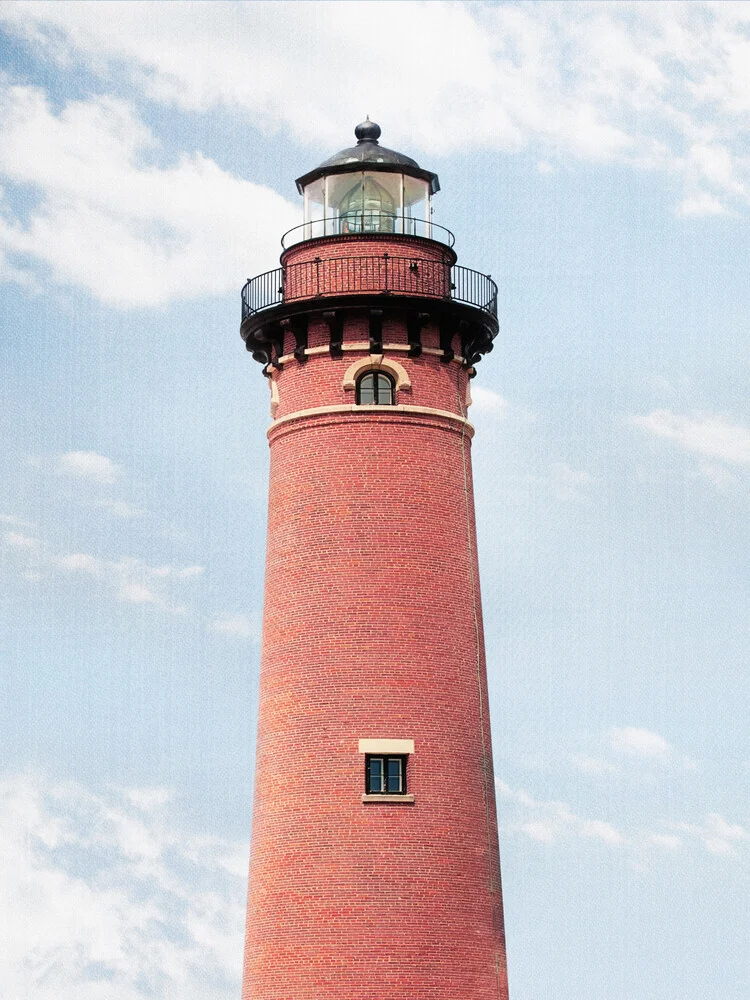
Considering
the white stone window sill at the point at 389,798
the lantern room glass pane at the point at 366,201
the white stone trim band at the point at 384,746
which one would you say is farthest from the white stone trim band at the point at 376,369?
the white stone window sill at the point at 389,798

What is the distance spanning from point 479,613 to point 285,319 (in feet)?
24.4

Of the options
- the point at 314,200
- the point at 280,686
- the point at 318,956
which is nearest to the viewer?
the point at 318,956

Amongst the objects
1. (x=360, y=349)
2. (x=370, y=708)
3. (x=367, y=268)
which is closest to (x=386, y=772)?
(x=370, y=708)

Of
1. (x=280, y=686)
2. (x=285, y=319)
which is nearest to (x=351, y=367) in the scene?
(x=285, y=319)

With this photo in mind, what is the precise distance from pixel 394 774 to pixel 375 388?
26.4 ft

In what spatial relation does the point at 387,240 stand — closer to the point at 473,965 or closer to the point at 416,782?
the point at 416,782

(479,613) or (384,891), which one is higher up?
(479,613)

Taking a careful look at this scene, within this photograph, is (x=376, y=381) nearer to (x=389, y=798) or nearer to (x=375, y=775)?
(x=375, y=775)

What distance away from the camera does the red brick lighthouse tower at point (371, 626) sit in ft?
118

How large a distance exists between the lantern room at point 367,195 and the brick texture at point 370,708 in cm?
293

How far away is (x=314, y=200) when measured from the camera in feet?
135

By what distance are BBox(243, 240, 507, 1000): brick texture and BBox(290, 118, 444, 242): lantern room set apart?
293 cm

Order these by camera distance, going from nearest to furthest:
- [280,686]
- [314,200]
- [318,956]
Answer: [318,956], [280,686], [314,200]

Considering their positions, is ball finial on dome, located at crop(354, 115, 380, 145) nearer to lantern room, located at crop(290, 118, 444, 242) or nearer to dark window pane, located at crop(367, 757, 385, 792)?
lantern room, located at crop(290, 118, 444, 242)
